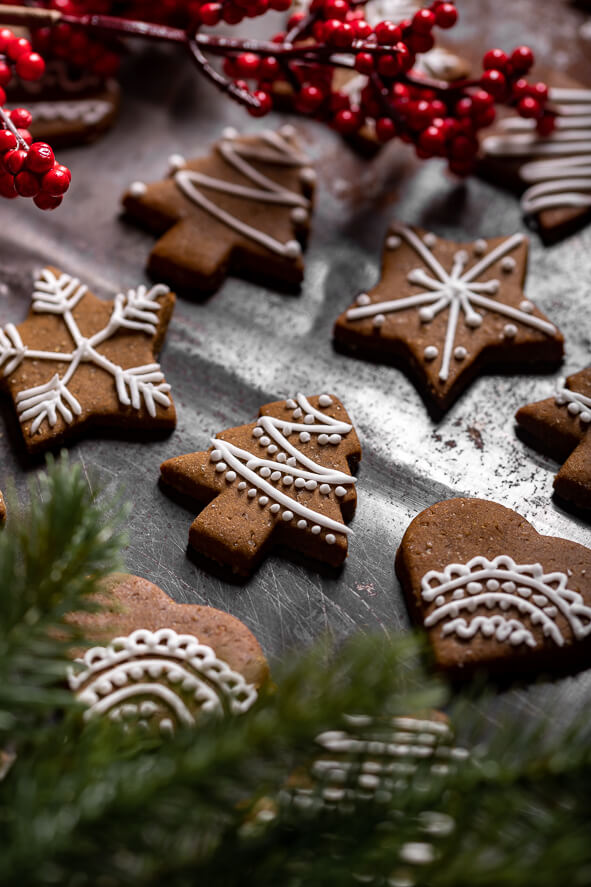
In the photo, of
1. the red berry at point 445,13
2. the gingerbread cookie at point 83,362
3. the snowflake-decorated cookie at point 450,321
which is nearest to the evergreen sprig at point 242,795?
the gingerbread cookie at point 83,362

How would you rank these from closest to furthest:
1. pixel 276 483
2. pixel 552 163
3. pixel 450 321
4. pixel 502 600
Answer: pixel 502 600 → pixel 276 483 → pixel 450 321 → pixel 552 163

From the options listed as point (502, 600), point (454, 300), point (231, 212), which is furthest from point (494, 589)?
point (231, 212)

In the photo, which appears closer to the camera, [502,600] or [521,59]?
[502,600]

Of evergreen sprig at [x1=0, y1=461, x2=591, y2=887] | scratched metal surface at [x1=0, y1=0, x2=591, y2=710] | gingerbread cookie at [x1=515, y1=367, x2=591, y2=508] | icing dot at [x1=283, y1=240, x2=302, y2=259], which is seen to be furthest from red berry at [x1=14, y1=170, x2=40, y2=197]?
gingerbread cookie at [x1=515, y1=367, x2=591, y2=508]

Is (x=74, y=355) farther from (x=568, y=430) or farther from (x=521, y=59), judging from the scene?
(x=521, y=59)

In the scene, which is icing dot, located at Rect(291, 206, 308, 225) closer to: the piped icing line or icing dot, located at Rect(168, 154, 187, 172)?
the piped icing line

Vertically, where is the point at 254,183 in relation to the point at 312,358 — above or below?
above

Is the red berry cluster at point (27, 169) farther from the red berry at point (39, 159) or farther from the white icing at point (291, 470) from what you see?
the white icing at point (291, 470)
